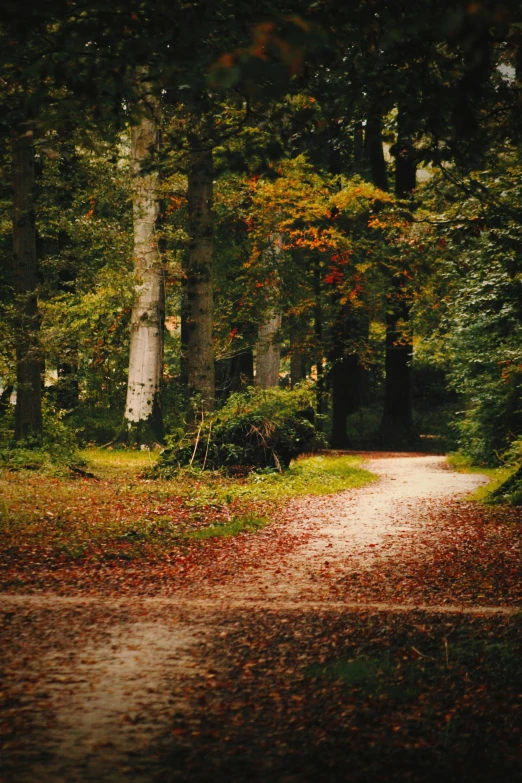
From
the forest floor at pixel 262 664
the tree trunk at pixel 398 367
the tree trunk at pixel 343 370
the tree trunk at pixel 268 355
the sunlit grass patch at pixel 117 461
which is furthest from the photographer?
the tree trunk at pixel 343 370

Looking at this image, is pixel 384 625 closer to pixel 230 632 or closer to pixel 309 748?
pixel 230 632

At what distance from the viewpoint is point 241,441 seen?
1559cm

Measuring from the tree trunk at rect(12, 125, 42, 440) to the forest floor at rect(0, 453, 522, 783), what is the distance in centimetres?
791

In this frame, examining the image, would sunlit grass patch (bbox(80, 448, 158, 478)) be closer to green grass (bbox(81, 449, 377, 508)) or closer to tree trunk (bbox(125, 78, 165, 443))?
green grass (bbox(81, 449, 377, 508))

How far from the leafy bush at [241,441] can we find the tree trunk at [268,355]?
23.8 ft

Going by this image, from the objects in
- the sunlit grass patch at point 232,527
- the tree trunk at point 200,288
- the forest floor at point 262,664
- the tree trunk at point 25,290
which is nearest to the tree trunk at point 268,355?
the tree trunk at point 200,288

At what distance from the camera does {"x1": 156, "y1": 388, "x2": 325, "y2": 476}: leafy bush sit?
A: 1541cm

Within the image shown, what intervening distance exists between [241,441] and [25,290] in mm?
5393

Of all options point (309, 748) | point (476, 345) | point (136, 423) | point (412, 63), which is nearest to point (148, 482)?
point (136, 423)

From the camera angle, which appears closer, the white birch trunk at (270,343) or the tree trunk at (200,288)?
the tree trunk at (200,288)

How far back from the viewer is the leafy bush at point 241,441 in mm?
15414

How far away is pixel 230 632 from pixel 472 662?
1.63m

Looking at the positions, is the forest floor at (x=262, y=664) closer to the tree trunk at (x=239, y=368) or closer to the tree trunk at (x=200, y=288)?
the tree trunk at (x=200, y=288)

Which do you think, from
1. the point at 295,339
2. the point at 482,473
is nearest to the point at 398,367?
the point at 295,339
